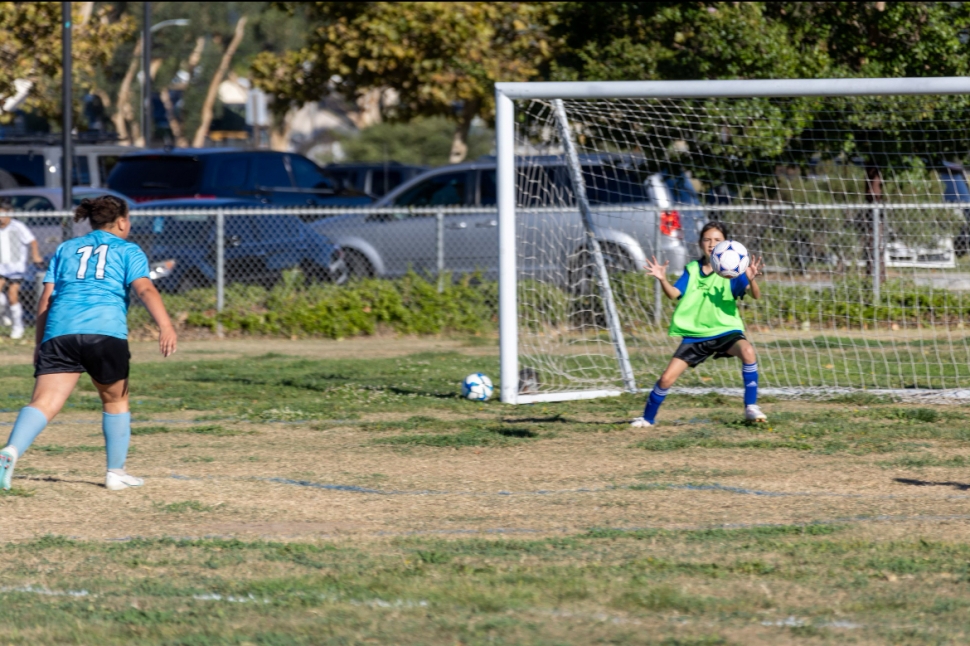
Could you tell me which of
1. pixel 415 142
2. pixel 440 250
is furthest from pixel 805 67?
pixel 415 142

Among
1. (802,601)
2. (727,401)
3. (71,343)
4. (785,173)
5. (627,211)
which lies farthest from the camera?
(785,173)

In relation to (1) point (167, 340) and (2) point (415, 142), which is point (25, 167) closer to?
(1) point (167, 340)

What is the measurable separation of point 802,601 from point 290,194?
14.4 m

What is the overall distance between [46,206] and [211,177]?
7.33 feet

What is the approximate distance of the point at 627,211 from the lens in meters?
13.4

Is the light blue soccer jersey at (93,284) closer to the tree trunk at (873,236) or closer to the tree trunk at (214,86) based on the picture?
the tree trunk at (873,236)

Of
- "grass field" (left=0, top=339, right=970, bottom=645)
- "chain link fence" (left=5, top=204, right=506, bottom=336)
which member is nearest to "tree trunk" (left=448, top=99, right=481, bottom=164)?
"chain link fence" (left=5, top=204, right=506, bottom=336)

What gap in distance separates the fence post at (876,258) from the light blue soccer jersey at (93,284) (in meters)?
8.78

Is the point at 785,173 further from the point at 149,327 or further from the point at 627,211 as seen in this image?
the point at 149,327

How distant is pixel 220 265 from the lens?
15.2m

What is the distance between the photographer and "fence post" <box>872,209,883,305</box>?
13456 mm

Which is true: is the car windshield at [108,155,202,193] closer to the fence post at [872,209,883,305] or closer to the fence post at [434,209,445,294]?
the fence post at [434,209,445,294]

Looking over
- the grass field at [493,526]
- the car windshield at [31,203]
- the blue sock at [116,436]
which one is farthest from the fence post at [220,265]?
the blue sock at [116,436]

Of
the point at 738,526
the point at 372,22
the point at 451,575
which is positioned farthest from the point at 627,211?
the point at 372,22
